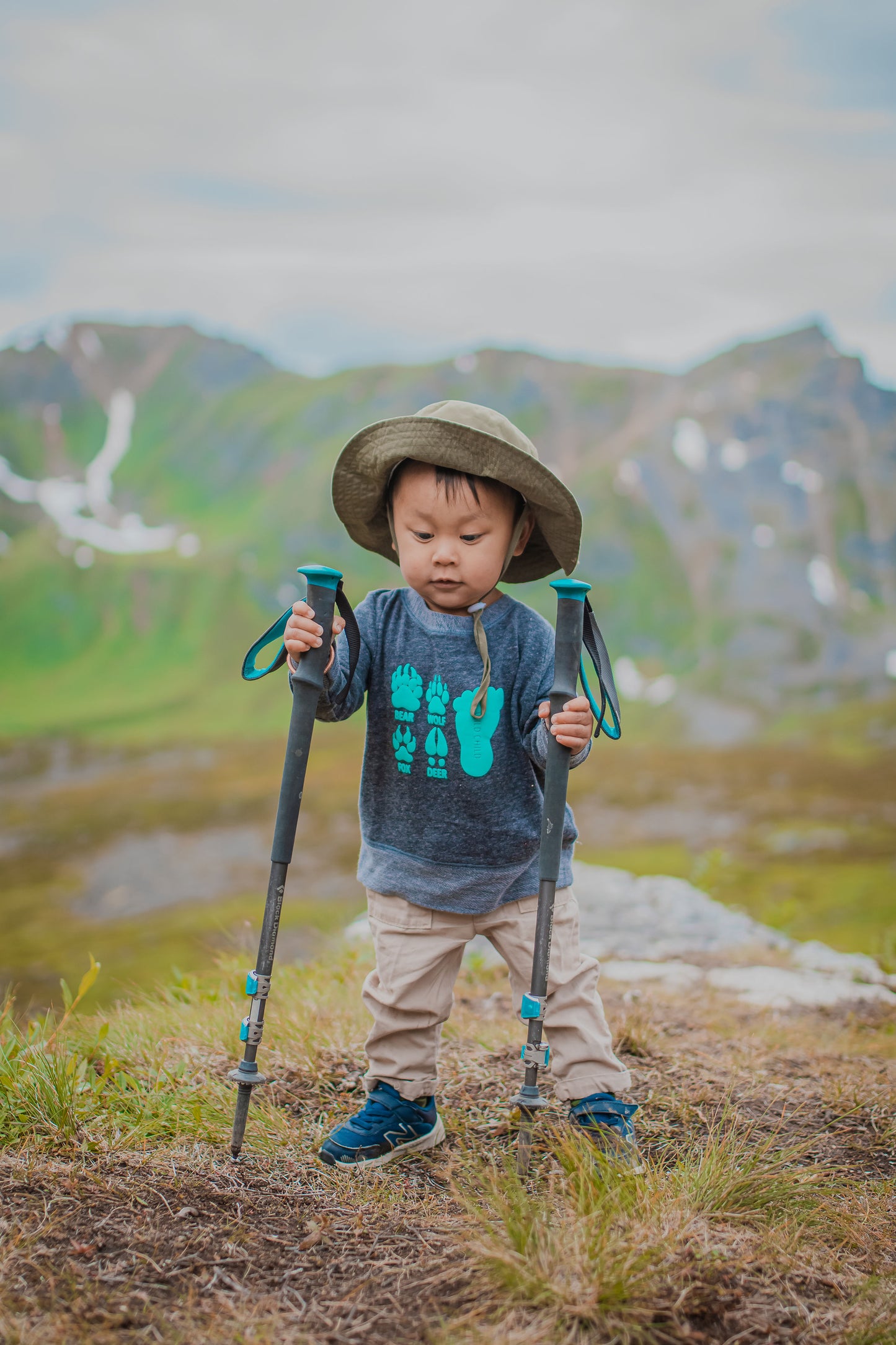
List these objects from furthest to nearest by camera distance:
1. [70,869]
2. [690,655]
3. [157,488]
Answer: [157,488]
[690,655]
[70,869]

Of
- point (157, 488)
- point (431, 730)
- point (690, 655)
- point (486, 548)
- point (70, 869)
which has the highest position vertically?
point (157, 488)

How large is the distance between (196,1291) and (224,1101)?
124cm

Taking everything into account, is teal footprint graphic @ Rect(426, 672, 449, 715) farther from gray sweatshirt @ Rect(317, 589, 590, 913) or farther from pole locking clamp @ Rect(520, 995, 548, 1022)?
pole locking clamp @ Rect(520, 995, 548, 1022)

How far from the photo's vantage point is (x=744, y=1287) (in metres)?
2.86

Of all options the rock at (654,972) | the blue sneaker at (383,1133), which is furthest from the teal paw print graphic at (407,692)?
the rock at (654,972)

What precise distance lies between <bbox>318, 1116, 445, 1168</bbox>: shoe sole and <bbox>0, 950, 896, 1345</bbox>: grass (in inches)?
2.0

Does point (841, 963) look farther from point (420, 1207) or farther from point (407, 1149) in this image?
point (420, 1207)

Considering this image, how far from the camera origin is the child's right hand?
379cm

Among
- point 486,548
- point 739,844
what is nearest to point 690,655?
point 739,844

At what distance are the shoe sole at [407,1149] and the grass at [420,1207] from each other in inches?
2.0

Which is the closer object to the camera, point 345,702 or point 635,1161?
point 635,1161

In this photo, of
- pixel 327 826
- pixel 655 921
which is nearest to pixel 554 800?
pixel 655 921

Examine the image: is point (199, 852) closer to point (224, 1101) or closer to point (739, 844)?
point (739, 844)

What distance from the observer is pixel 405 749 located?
165 inches
